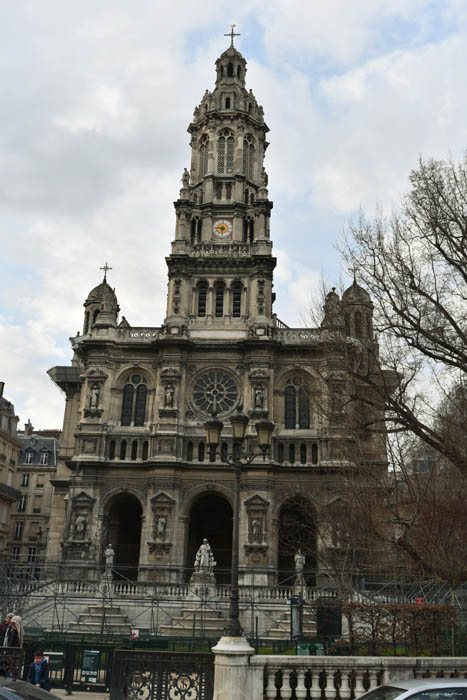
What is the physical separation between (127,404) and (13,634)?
2969 cm

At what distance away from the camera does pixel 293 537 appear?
137ft

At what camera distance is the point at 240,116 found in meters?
52.8

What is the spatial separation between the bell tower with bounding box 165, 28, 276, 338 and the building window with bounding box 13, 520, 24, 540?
107 feet

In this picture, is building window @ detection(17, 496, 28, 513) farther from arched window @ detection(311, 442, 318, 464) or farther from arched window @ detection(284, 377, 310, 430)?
arched window @ detection(311, 442, 318, 464)

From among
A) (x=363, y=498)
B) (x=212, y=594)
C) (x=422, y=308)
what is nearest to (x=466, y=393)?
(x=422, y=308)

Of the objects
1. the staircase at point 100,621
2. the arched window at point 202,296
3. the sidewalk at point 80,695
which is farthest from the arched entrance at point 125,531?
the sidewalk at point 80,695

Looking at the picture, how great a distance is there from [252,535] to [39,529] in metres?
34.0

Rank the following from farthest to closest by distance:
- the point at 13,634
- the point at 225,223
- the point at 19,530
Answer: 1. the point at 19,530
2. the point at 225,223
3. the point at 13,634

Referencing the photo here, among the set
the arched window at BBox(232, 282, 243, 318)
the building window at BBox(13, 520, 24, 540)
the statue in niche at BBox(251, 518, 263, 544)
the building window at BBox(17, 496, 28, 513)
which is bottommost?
the statue in niche at BBox(251, 518, 263, 544)

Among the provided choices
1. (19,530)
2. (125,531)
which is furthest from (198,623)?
(19,530)

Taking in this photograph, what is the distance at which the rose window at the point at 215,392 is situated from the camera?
42.6 metres

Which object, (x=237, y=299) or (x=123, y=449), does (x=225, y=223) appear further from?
(x=123, y=449)

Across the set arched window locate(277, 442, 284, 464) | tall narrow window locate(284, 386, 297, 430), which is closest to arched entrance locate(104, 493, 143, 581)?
arched window locate(277, 442, 284, 464)

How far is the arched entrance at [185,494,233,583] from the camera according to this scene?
42625mm
